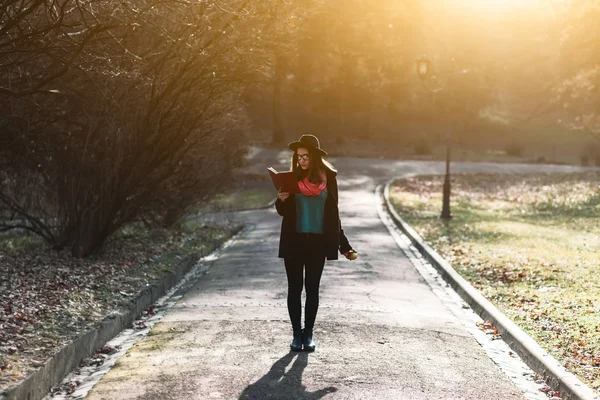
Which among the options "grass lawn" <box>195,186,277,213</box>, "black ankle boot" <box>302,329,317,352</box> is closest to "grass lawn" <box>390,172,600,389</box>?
"black ankle boot" <box>302,329,317,352</box>

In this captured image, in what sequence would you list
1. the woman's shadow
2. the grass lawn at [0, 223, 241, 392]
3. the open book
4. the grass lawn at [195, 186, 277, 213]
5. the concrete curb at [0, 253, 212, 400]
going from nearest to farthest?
the concrete curb at [0, 253, 212, 400] < the woman's shadow < the grass lawn at [0, 223, 241, 392] < the open book < the grass lawn at [195, 186, 277, 213]

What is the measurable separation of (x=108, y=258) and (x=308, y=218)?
306 inches

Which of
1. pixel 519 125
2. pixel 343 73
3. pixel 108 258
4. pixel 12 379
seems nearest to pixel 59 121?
pixel 108 258

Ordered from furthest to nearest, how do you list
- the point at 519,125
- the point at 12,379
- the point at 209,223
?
the point at 519,125 → the point at 209,223 → the point at 12,379

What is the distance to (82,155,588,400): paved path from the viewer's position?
292 inches

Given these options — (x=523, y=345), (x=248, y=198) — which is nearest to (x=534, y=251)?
(x=523, y=345)

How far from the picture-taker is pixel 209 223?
26578 millimetres

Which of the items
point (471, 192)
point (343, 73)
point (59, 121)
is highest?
point (343, 73)

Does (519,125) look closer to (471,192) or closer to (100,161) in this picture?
(471,192)

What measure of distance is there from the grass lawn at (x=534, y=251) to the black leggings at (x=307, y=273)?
224 cm

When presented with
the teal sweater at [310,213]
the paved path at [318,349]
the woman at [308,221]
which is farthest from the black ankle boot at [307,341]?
the teal sweater at [310,213]

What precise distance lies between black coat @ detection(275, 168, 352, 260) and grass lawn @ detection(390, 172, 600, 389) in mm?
2245

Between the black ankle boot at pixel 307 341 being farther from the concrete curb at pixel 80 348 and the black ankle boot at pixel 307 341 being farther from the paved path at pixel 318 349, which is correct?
the concrete curb at pixel 80 348

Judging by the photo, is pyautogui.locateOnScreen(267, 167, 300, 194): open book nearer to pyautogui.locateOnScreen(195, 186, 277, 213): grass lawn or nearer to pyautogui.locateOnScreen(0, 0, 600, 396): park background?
pyautogui.locateOnScreen(0, 0, 600, 396): park background
